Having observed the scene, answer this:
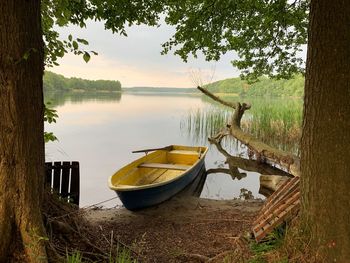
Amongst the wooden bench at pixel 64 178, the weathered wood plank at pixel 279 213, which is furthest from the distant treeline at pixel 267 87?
the weathered wood plank at pixel 279 213

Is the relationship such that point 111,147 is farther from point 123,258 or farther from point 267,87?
point 267,87

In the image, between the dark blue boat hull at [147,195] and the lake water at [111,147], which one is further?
the lake water at [111,147]

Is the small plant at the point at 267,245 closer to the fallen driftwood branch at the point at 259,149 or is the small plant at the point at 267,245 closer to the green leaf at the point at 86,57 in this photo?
the green leaf at the point at 86,57

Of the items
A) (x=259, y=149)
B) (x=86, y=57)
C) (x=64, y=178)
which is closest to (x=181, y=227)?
(x=64, y=178)

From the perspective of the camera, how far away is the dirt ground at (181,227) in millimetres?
4402

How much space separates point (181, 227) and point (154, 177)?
281cm

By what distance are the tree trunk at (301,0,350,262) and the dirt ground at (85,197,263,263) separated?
1.04 metres

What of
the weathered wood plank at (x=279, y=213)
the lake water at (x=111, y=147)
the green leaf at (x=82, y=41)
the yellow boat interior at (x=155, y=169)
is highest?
the green leaf at (x=82, y=41)

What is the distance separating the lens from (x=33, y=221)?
2643 mm

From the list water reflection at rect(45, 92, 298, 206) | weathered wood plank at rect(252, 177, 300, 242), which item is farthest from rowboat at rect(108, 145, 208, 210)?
weathered wood plank at rect(252, 177, 300, 242)

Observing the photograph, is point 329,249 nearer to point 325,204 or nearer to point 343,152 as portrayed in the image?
point 325,204

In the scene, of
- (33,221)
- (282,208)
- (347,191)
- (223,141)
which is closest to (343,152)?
(347,191)

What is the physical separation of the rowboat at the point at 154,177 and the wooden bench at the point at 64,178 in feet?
2.54

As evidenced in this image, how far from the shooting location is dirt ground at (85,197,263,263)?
440cm
